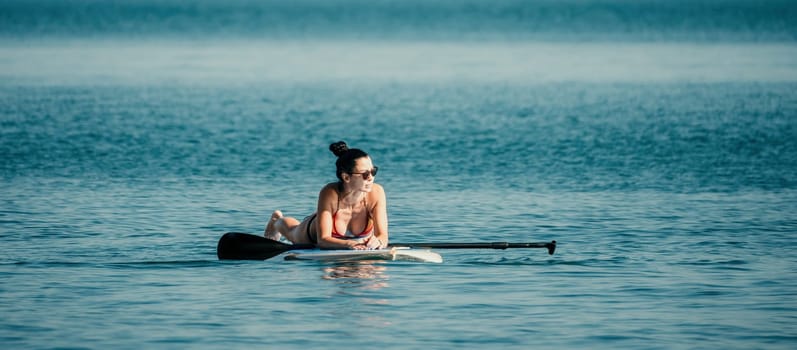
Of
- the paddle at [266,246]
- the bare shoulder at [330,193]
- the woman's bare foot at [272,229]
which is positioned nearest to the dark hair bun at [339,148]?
the bare shoulder at [330,193]

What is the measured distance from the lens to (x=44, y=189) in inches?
939

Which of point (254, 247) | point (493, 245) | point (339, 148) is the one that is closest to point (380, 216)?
point (339, 148)

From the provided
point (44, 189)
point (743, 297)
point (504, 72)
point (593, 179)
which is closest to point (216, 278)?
point (743, 297)

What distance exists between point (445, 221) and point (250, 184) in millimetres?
5780

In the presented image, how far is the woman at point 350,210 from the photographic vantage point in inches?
607

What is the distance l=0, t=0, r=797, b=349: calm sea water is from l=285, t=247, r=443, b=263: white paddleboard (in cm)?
15

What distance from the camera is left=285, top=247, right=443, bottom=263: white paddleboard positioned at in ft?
51.0

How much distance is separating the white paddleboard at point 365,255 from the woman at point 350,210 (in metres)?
0.09

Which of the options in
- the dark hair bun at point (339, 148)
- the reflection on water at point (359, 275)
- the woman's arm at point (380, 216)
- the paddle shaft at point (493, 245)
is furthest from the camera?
the paddle shaft at point (493, 245)

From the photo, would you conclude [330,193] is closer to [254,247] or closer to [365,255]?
[365,255]

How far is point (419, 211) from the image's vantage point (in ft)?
70.5

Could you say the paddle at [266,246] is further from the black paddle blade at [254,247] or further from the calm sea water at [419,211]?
the calm sea water at [419,211]

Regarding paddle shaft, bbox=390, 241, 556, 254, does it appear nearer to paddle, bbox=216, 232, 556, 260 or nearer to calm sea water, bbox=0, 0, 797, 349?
paddle, bbox=216, 232, 556, 260

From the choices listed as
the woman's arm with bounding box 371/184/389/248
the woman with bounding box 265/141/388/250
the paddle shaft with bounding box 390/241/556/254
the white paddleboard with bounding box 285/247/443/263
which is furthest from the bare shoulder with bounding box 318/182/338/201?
the paddle shaft with bounding box 390/241/556/254
